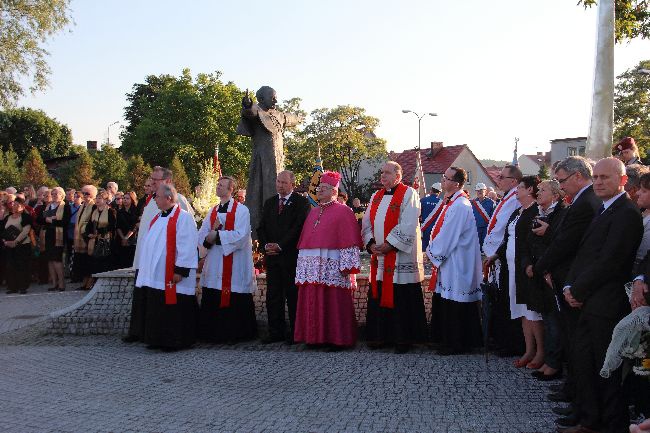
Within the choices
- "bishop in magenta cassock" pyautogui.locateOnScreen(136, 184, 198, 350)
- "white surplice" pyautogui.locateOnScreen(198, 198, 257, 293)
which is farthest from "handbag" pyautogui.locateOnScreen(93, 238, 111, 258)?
"bishop in magenta cassock" pyautogui.locateOnScreen(136, 184, 198, 350)

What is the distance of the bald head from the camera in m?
4.83

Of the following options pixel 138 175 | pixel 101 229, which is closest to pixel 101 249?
pixel 101 229

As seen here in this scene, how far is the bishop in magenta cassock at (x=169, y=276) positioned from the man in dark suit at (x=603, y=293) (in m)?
4.64

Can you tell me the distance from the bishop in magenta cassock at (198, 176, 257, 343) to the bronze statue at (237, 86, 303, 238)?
1.71 metres

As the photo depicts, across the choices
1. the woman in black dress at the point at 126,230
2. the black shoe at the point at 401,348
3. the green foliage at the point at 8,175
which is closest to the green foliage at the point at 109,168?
the green foliage at the point at 8,175

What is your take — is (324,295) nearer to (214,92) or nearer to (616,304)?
(616,304)

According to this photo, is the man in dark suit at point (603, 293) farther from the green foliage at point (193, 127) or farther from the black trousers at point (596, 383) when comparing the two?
the green foliage at point (193, 127)

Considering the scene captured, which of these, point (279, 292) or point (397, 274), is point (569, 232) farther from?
point (279, 292)

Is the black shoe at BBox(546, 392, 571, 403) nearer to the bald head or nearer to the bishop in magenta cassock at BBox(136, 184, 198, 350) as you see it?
the bald head

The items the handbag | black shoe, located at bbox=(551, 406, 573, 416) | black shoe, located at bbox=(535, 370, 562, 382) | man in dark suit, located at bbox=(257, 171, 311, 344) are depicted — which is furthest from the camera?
the handbag

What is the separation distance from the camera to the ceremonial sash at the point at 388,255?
801 centimetres

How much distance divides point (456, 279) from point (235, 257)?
9.08 ft

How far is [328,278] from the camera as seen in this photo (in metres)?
8.09

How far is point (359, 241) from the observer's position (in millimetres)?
8172
